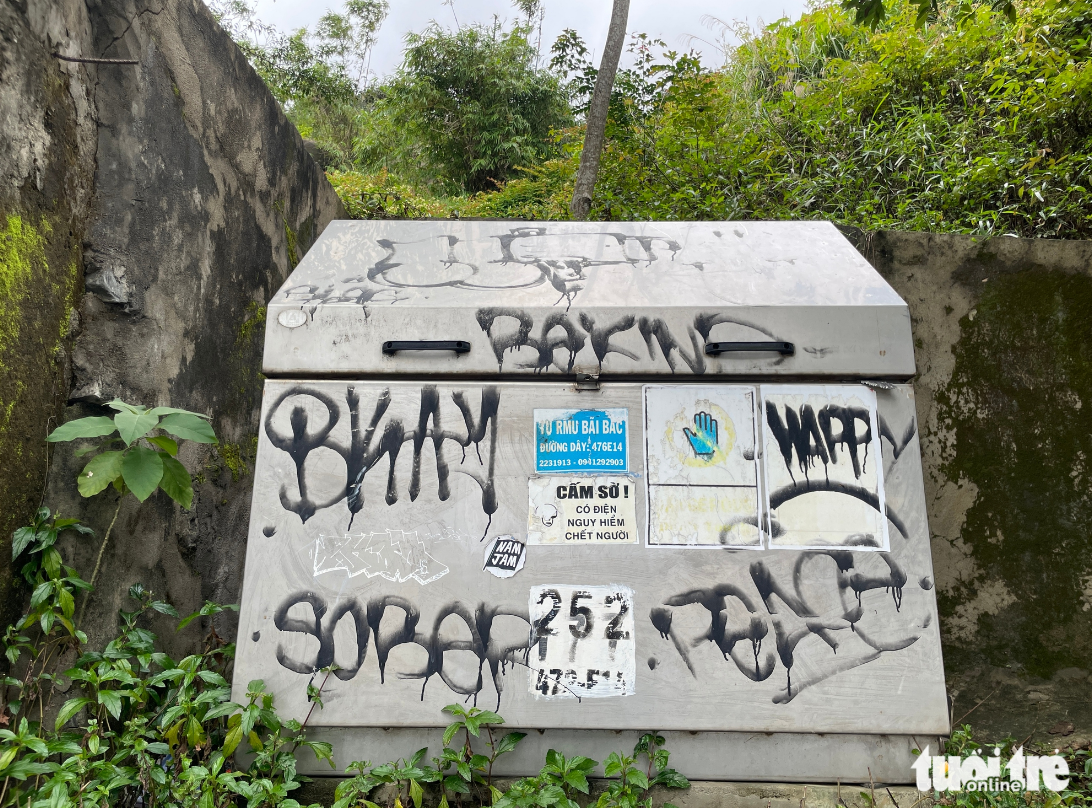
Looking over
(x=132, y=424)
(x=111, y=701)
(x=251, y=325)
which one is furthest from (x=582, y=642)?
(x=251, y=325)

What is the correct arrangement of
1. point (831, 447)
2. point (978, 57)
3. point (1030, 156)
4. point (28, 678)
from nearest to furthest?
point (28, 678) → point (831, 447) → point (1030, 156) → point (978, 57)

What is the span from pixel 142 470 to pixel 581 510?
1219 millimetres

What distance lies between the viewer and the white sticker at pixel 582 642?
1819 millimetres

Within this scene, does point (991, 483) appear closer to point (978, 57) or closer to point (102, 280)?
point (102, 280)

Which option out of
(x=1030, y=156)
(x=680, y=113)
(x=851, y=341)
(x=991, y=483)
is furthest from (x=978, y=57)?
(x=851, y=341)

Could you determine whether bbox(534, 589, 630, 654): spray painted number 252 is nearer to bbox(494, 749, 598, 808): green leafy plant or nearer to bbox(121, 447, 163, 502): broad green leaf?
bbox(494, 749, 598, 808): green leafy plant

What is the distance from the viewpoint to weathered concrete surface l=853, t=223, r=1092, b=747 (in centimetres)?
266

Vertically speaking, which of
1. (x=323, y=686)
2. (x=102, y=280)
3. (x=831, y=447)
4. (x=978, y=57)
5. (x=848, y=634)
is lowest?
(x=323, y=686)

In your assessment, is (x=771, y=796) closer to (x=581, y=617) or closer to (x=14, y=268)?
(x=581, y=617)

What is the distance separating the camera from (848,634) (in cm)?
184

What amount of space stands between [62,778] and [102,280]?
139cm

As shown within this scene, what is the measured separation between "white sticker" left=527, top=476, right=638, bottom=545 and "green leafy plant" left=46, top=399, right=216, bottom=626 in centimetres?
96

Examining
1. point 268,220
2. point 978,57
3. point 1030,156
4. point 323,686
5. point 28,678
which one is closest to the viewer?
point 28,678

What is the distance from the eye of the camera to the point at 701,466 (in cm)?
194
